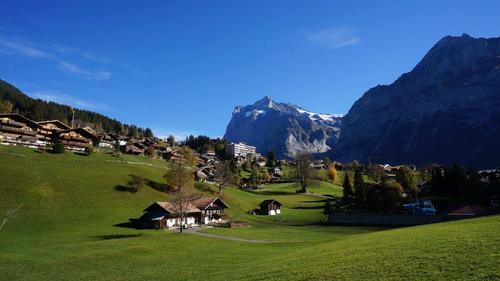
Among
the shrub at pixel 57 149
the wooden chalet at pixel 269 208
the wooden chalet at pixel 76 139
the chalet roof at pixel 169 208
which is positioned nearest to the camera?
the chalet roof at pixel 169 208

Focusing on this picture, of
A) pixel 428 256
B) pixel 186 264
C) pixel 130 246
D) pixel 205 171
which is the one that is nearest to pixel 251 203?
pixel 205 171

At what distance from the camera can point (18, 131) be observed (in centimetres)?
12462

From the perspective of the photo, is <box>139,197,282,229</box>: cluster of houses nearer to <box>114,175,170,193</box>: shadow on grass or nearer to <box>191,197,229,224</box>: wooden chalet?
<box>191,197,229,224</box>: wooden chalet

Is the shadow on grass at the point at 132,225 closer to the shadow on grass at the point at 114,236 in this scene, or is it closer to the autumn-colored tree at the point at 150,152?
the shadow on grass at the point at 114,236

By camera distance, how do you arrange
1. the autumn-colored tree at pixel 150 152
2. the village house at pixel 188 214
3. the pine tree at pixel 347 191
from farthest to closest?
the autumn-colored tree at pixel 150 152 → the pine tree at pixel 347 191 → the village house at pixel 188 214

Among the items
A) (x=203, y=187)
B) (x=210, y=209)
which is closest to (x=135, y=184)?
(x=210, y=209)

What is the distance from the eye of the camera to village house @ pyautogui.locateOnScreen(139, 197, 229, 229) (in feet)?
255

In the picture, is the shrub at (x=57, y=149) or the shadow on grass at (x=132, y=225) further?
the shrub at (x=57, y=149)

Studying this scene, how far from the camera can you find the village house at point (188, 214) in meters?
77.7

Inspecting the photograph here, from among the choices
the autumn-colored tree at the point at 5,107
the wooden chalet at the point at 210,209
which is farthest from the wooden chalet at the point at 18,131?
the wooden chalet at the point at 210,209

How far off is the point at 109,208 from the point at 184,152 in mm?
78073

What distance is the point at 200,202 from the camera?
9369cm

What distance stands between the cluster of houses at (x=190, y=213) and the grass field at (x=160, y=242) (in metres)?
4.73

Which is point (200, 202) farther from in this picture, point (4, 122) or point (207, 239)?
point (4, 122)
